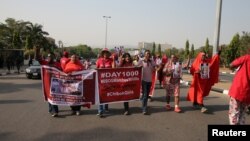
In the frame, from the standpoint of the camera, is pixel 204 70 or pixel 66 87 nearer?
pixel 66 87

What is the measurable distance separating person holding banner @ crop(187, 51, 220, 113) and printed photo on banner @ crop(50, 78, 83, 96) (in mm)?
3420

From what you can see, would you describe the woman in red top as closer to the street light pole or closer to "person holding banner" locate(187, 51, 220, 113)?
"person holding banner" locate(187, 51, 220, 113)

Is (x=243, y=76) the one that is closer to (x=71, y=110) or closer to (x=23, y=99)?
(x=71, y=110)

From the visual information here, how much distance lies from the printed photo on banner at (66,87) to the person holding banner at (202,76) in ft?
11.2

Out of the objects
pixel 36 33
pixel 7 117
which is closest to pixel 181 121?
pixel 7 117

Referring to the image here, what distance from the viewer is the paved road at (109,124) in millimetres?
6922

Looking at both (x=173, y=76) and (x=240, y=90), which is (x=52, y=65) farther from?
(x=240, y=90)

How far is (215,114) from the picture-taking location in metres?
9.60

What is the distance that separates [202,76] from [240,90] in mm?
4006

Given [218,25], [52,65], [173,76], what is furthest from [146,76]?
[218,25]

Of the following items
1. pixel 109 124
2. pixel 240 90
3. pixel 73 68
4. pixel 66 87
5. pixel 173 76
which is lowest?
pixel 109 124

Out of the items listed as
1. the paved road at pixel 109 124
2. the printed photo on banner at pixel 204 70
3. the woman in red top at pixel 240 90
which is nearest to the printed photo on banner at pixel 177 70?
the printed photo on banner at pixel 204 70

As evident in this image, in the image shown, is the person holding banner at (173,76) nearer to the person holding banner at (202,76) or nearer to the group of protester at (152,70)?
the group of protester at (152,70)

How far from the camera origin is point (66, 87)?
9.11 metres
